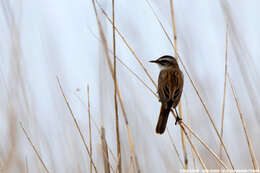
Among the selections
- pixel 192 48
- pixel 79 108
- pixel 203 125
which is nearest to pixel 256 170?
pixel 203 125

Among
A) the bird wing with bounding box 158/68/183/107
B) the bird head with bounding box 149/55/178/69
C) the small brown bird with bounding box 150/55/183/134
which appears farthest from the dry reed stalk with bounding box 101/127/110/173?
the bird head with bounding box 149/55/178/69

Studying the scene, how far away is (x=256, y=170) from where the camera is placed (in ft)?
7.13

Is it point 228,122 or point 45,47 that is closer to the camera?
point 45,47

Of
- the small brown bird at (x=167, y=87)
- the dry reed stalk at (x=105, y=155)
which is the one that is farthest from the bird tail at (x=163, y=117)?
the dry reed stalk at (x=105, y=155)

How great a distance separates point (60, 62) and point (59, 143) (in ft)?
2.35

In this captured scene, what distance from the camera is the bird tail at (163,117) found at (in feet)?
8.62

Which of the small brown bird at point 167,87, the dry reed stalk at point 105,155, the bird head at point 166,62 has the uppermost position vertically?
the bird head at point 166,62

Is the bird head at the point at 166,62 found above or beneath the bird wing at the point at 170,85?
above

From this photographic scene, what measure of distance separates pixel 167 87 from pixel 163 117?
1.62 ft

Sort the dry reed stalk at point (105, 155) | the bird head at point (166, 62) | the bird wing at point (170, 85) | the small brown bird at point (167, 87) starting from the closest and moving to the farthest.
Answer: the dry reed stalk at point (105, 155)
the small brown bird at point (167, 87)
the bird wing at point (170, 85)
the bird head at point (166, 62)

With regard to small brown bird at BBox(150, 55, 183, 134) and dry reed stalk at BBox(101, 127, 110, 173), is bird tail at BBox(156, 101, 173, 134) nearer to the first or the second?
small brown bird at BBox(150, 55, 183, 134)

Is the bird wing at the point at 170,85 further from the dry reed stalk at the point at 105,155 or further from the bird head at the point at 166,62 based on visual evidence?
the dry reed stalk at the point at 105,155

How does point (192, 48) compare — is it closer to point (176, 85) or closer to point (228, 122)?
point (176, 85)

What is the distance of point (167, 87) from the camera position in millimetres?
3184
